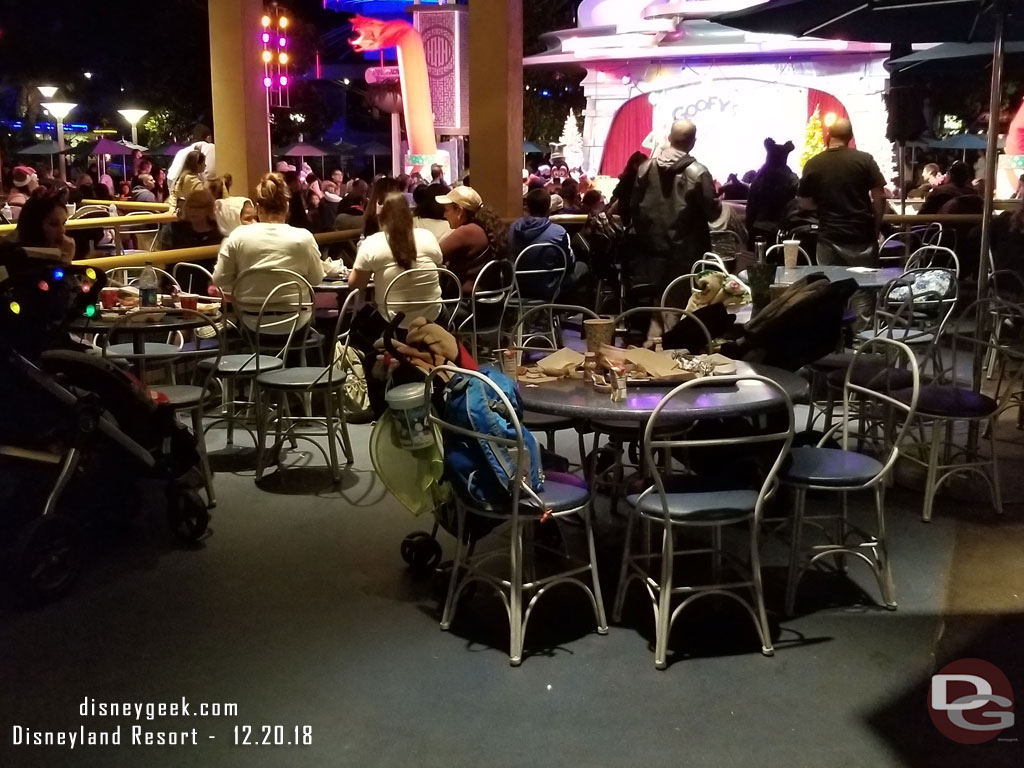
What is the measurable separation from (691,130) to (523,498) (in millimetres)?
3416

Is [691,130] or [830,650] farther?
[691,130]

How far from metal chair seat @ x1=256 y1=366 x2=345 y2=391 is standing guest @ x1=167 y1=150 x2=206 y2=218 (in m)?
3.12

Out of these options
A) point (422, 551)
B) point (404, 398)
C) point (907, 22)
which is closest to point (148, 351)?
point (422, 551)

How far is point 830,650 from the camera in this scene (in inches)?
129

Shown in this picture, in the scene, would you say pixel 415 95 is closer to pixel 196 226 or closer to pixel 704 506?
pixel 196 226

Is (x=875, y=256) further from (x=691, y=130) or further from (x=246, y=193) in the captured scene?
(x=246, y=193)

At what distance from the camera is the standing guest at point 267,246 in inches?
210

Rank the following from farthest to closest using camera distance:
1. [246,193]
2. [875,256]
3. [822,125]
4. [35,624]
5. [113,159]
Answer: [113,159] → [822,125] → [246,193] → [875,256] → [35,624]

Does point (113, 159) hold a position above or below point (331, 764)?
above

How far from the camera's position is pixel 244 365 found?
5.04 metres

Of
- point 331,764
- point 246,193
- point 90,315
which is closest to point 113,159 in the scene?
point 246,193

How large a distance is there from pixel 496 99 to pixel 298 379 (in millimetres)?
4790

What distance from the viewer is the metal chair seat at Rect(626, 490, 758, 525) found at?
311 centimetres

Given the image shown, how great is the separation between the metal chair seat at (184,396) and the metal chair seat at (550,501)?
1.62 m
